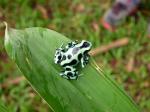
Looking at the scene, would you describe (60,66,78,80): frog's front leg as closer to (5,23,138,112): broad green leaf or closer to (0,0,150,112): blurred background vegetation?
(5,23,138,112): broad green leaf

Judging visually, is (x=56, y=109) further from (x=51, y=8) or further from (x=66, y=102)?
(x=51, y=8)

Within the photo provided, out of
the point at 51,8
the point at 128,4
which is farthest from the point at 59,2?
the point at 128,4

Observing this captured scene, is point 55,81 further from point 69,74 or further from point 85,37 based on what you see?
point 85,37

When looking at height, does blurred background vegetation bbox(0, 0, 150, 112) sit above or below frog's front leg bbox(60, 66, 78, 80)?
below

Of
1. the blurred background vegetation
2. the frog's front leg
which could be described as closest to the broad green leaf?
the frog's front leg

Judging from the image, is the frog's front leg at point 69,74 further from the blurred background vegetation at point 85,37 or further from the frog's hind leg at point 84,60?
the blurred background vegetation at point 85,37

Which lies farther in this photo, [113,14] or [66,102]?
[113,14]
